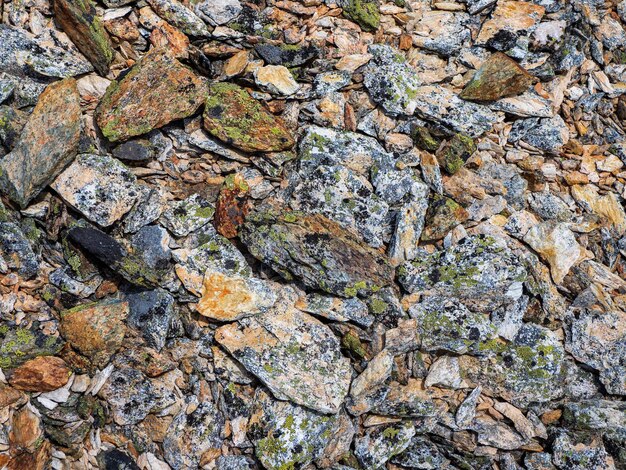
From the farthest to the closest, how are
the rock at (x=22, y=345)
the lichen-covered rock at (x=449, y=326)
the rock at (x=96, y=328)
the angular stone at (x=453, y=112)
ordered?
1. the angular stone at (x=453, y=112)
2. the lichen-covered rock at (x=449, y=326)
3. the rock at (x=96, y=328)
4. the rock at (x=22, y=345)

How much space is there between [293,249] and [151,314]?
1.66m

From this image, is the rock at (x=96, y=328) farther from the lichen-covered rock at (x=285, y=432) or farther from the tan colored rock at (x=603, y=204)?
the tan colored rock at (x=603, y=204)

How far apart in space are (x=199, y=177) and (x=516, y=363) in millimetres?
4153

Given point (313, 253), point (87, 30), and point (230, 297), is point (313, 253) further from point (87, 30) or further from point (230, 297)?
point (87, 30)

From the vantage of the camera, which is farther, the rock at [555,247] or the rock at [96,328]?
the rock at [555,247]

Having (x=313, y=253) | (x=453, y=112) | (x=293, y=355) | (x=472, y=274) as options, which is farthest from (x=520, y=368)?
(x=453, y=112)

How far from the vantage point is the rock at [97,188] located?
6172mm

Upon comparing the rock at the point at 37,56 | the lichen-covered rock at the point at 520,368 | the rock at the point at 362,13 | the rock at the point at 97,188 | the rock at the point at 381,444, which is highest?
the rock at the point at 37,56

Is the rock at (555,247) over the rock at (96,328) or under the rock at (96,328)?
under

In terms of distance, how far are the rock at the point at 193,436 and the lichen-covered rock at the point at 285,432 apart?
0.40 m

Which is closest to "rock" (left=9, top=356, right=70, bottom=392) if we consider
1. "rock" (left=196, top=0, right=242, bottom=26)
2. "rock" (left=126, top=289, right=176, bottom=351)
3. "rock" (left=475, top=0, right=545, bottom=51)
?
"rock" (left=126, top=289, right=176, bottom=351)

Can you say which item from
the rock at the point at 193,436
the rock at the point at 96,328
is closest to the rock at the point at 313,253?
the rock at the point at 96,328

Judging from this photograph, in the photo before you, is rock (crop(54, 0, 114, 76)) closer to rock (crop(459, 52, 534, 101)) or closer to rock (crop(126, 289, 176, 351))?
rock (crop(126, 289, 176, 351))

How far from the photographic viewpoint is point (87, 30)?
20.8ft
